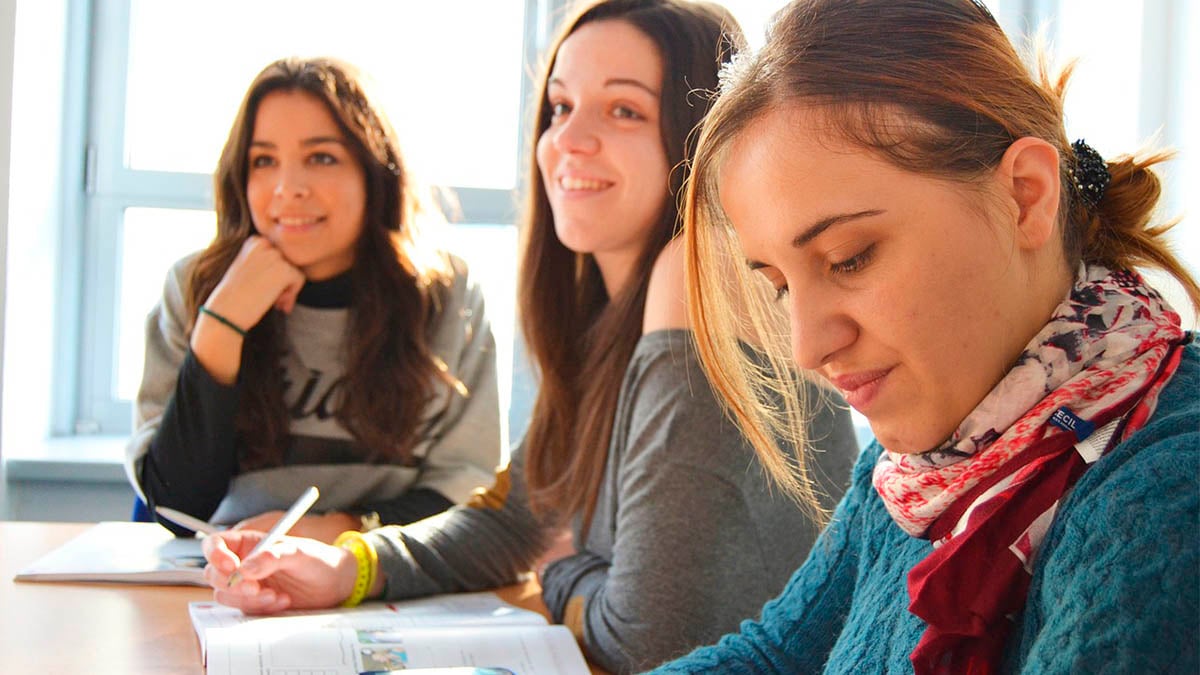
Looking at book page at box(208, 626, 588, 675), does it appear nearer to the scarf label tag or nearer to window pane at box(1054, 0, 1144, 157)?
the scarf label tag

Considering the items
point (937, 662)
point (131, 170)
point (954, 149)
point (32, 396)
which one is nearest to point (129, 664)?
point (937, 662)

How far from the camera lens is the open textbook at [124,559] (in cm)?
141

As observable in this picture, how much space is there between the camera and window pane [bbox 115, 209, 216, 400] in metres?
2.83

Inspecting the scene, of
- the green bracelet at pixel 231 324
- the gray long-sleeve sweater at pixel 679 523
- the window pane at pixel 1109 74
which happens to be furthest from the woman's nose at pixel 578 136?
the window pane at pixel 1109 74

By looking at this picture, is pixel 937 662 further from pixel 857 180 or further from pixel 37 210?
pixel 37 210

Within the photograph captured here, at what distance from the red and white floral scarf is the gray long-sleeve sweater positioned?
416 mm

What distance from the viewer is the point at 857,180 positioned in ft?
2.45

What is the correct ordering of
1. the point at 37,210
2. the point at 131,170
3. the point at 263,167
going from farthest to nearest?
the point at 131,170 → the point at 37,210 → the point at 263,167

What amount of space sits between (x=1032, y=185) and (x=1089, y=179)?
8cm

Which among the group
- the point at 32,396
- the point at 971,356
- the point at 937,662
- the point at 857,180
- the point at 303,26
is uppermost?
the point at 303,26

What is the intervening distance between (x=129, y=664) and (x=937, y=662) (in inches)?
30.5

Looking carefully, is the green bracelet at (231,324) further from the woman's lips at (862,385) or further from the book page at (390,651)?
the woman's lips at (862,385)

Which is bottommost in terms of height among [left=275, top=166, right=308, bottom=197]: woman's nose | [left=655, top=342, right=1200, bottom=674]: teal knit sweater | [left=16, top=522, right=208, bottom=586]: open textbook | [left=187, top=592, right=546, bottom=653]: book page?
[left=16, top=522, right=208, bottom=586]: open textbook

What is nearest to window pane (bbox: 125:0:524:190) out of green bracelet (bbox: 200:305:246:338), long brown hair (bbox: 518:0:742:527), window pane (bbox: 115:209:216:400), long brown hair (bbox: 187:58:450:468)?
window pane (bbox: 115:209:216:400)
